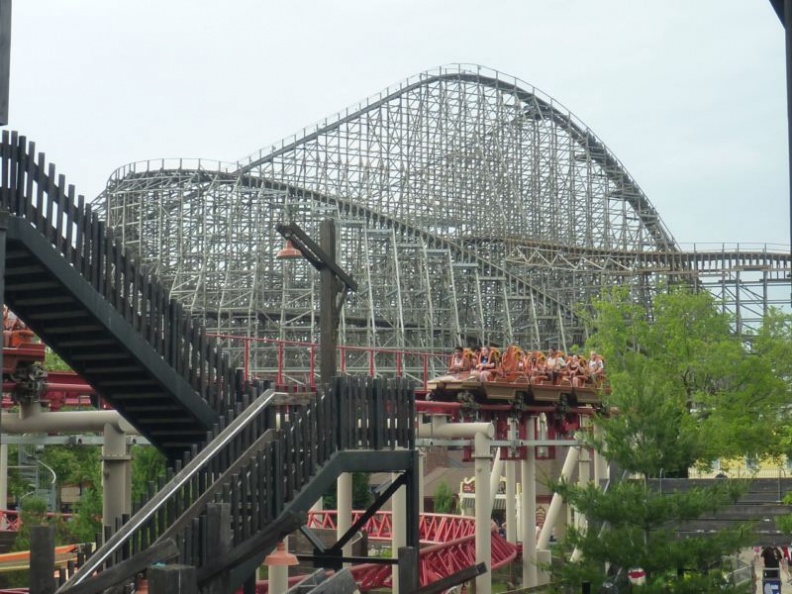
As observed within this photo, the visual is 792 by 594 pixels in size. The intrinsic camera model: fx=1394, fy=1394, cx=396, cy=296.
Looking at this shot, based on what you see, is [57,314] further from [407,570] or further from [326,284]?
[407,570]

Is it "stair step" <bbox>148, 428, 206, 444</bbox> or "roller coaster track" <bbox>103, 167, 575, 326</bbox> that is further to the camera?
"roller coaster track" <bbox>103, 167, 575, 326</bbox>

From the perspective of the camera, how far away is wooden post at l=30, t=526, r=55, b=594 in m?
8.93

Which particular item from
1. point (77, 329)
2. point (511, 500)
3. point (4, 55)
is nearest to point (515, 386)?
point (511, 500)

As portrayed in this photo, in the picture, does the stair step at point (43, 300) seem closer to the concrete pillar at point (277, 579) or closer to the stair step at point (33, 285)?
the stair step at point (33, 285)

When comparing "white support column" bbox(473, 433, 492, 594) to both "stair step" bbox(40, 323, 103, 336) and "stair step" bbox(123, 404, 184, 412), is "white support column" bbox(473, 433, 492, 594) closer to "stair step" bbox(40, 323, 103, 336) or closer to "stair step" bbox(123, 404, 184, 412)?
"stair step" bbox(123, 404, 184, 412)

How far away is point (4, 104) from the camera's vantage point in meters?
7.43

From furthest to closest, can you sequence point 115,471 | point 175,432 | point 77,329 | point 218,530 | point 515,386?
point 515,386
point 115,471
point 175,432
point 77,329
point 218,530

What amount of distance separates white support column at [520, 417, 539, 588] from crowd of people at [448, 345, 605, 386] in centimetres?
84

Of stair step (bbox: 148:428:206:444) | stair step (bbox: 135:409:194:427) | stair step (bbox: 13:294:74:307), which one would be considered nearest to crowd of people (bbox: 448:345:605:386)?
stair step (bbox: 148:428:206:444)

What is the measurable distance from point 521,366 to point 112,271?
10849 millimetres

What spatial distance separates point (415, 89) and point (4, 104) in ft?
135

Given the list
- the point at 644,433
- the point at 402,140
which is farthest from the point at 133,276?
the point at 402,140

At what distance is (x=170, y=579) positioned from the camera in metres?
8.27

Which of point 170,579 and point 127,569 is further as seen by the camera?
point 127,569
